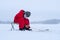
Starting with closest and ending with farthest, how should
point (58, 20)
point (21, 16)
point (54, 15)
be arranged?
point (21, 16) → point (58, 20) → point (54, 15)

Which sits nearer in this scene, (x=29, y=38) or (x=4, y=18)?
(x=29, y=38)

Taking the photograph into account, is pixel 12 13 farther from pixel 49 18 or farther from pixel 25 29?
pixel 25 29

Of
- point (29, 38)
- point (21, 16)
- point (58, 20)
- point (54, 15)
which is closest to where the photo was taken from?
point (29, 38)

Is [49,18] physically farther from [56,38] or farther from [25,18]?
[56,38]

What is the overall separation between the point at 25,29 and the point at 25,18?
0.89 feet

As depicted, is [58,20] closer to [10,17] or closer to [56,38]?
[10,17]

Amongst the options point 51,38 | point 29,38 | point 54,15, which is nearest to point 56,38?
point 51,38

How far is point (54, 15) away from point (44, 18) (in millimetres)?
788

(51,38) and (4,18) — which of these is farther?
(4,18)

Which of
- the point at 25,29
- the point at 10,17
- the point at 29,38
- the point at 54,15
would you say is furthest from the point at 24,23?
the point at 54,15

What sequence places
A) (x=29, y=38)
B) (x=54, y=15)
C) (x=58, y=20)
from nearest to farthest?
(x=29, y=38), (x=58, y=20), (x=54, y=15)

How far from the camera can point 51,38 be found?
4.48m

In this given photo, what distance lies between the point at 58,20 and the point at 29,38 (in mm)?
6148

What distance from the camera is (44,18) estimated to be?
10727mm
